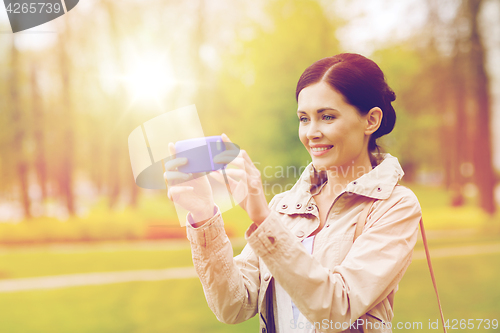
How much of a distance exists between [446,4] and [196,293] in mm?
7371

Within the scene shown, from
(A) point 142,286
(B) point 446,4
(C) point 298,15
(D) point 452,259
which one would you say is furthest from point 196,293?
(B) point 446,4

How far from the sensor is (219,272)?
4.88ft

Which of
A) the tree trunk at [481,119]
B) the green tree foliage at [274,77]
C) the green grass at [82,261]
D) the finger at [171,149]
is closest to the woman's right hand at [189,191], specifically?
the finger at [171,149]

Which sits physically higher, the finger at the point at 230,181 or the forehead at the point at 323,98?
the forehead at the point at 323,98

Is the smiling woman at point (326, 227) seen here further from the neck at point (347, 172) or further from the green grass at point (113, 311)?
the green grass at point (113, 311)

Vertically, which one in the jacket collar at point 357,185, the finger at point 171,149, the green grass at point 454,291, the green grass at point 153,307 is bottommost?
the green grass at point 454,291

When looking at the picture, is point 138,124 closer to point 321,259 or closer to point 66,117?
point 66,117

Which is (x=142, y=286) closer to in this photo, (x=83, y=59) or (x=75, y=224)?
(x=75, y=224)

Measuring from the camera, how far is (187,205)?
4.59ft

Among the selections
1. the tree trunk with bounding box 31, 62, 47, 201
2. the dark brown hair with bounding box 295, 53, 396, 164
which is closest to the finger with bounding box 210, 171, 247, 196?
the dark brown hair with bounding box 295, 53, 396, 164

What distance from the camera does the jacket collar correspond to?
145cm

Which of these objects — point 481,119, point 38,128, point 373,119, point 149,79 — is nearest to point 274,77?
point 149,79

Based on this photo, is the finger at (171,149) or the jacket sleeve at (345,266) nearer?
the jacket sleeve at (345,266)

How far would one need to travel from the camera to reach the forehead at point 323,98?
4.80 feet
